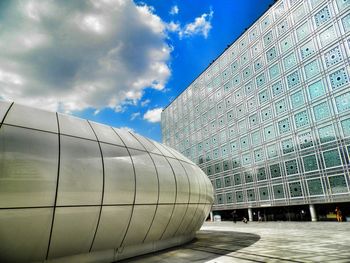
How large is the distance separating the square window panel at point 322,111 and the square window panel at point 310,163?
519 centimetres

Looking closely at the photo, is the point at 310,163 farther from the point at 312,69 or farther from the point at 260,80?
the point at 260,80

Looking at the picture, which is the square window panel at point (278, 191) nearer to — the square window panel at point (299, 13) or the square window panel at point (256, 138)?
the square window panel at point (256, 138)

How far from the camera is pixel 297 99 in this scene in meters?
34.6

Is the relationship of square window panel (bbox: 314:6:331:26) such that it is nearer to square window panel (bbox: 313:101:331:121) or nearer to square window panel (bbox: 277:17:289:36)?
square window panel (bbox: 277:17:289:36)

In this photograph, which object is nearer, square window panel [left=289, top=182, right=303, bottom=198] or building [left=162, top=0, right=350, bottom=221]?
building [left=162, top=0, right=350, bottom=221]

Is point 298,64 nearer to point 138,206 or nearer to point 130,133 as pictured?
point 130,133

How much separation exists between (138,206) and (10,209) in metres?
4.34

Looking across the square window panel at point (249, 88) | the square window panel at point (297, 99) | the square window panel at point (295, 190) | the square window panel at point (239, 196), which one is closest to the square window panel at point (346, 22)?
the square window panel at point (297, 99)

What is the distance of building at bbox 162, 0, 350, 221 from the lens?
30.0 m

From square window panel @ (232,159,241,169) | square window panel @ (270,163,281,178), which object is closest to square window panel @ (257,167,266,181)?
square window panel @ (270,163,281,178)

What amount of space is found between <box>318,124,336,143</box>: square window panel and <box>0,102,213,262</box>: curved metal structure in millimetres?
26336

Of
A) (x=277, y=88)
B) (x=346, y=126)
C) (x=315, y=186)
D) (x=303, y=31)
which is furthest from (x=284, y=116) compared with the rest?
(x=303, y=31)

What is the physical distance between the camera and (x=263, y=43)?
41.5 meters

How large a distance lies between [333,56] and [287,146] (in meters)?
13.2
